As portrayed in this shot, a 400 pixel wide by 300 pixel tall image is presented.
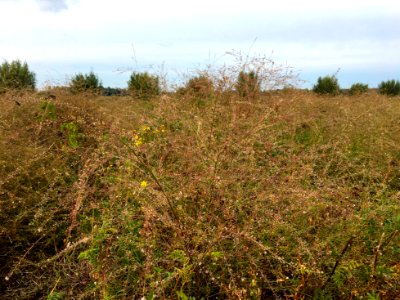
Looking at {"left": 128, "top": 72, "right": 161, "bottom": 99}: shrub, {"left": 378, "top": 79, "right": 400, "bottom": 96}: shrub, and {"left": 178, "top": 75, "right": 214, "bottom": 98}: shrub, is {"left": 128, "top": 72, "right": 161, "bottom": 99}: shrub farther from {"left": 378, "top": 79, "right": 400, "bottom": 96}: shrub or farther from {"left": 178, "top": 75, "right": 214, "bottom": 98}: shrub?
{"left": 378, "top": 79, "right": 400, "bottom": 96}: shrub

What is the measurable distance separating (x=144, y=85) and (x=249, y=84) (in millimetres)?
2179

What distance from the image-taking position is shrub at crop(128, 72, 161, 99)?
6109mm

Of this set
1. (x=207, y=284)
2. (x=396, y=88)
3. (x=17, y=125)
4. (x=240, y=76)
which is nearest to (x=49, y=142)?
(x=17, y=125)

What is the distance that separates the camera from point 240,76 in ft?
17.9

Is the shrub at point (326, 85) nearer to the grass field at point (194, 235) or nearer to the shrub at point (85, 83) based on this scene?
the shrub at point (85, 83)

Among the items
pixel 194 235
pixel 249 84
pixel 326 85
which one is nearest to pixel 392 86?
pixel 326 85

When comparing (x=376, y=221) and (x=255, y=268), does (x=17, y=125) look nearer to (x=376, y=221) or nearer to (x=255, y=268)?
(x=255, y=268)

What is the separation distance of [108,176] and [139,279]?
1.29 m

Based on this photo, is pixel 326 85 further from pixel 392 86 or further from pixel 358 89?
pixel 392 86

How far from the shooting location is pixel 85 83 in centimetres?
700

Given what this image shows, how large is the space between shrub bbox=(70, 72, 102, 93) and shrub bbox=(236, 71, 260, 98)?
255 cm

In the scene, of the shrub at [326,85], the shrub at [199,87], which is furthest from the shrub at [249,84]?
the shrub at [326,85]

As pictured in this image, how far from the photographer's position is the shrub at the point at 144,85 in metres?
6.11

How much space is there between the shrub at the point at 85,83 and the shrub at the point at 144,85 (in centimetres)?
66
